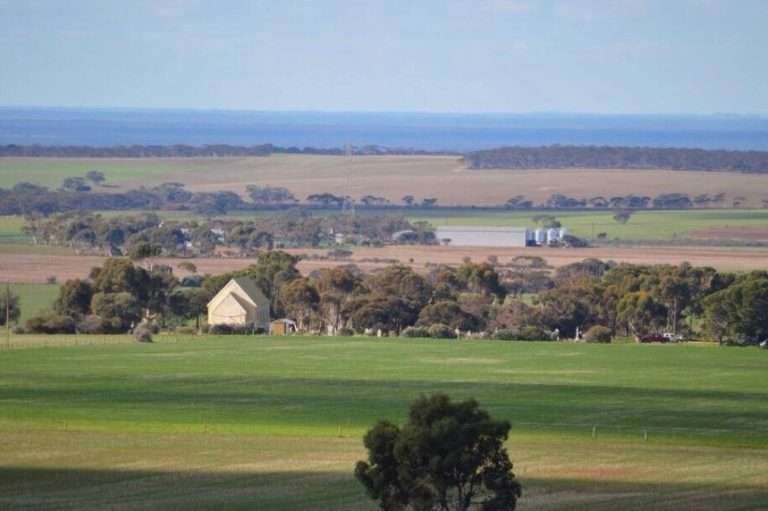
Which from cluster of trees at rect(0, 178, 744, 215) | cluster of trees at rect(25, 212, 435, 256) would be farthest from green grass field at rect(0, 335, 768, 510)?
cluster of trees at rect(0, 178, 744, 215)

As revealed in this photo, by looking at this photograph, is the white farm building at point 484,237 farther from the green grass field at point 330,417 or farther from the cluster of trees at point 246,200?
the green grass field at point 330,417

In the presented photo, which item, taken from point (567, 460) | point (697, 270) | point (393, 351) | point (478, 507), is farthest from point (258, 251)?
point (478, 507)

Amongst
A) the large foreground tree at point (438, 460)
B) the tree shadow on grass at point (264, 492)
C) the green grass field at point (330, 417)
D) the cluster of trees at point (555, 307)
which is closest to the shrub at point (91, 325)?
the green grass field at point (330, 417)

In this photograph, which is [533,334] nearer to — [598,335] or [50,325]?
[598,335]

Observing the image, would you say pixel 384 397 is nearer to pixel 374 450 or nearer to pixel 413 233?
pixel 374 450

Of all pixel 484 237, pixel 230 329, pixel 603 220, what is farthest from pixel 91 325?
pixel 603 220
